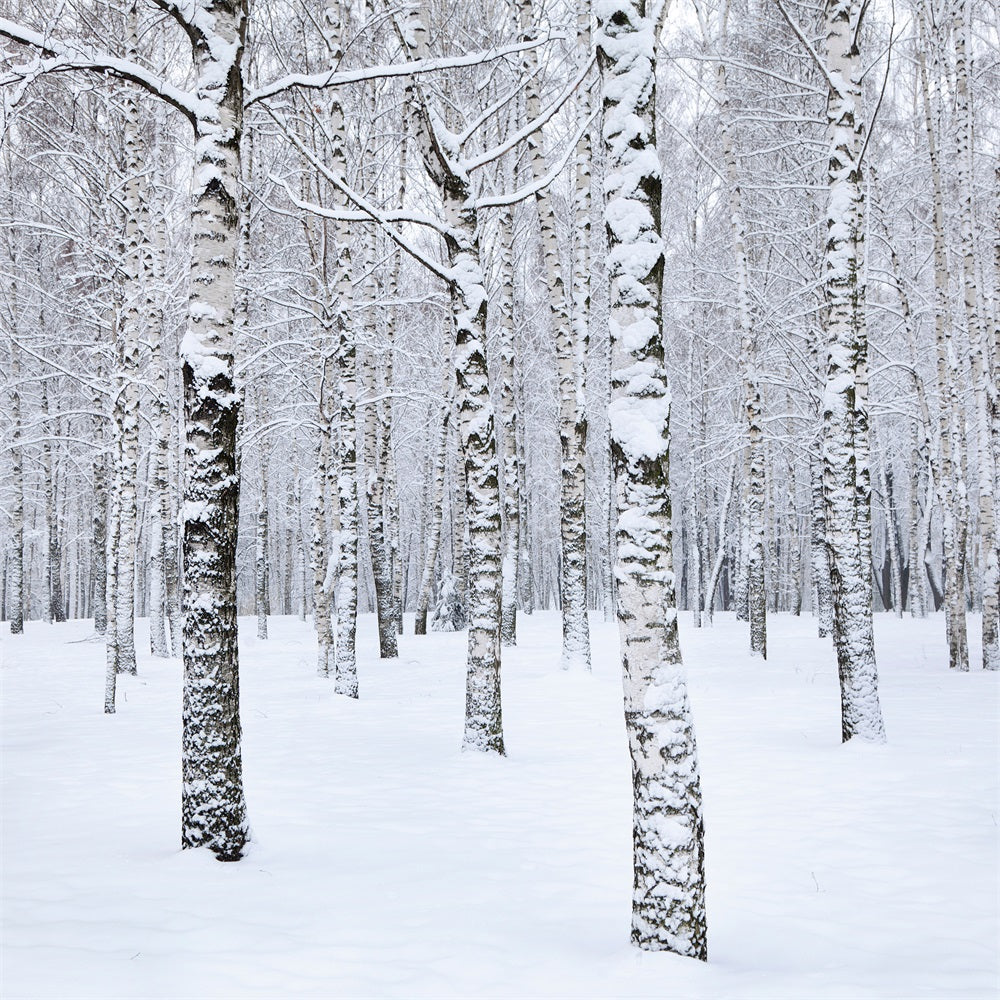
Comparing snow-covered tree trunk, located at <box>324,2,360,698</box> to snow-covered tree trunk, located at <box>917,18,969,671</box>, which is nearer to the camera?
snow-covered tree trunk, located at <box>324,2,360,698</box>

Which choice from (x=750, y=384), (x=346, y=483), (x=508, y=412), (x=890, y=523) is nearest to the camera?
(x=346, y=483)

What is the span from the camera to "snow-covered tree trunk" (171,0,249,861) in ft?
14.6

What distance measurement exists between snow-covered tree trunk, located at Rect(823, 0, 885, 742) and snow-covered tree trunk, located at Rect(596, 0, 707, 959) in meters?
4.41

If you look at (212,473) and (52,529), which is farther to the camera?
(52,529)

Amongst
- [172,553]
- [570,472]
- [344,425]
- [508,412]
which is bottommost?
[172,553]

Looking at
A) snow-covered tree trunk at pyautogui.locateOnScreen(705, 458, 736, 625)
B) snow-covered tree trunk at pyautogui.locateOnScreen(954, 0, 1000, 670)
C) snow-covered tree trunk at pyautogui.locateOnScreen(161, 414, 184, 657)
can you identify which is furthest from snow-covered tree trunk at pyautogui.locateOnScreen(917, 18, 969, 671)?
snow-covered tree trunk at pyautogui.locateOnScreen(161, 414, 184, 657)

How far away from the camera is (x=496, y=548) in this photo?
725cm

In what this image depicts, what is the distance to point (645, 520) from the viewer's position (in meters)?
3.42

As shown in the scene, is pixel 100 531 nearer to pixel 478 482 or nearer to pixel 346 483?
pixel 346 483

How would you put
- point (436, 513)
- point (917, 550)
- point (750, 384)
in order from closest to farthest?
point (750, 384)
point (436, 513)
point (917, 550)

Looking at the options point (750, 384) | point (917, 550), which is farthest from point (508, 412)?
point (917, 550)

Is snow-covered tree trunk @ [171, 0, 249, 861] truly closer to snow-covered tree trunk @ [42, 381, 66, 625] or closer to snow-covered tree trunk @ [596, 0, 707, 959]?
snow-covered tree trunk @ [596, 0, 707, 959]

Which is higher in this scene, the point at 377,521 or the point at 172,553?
the point at 377,521

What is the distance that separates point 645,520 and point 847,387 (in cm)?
A: 484
